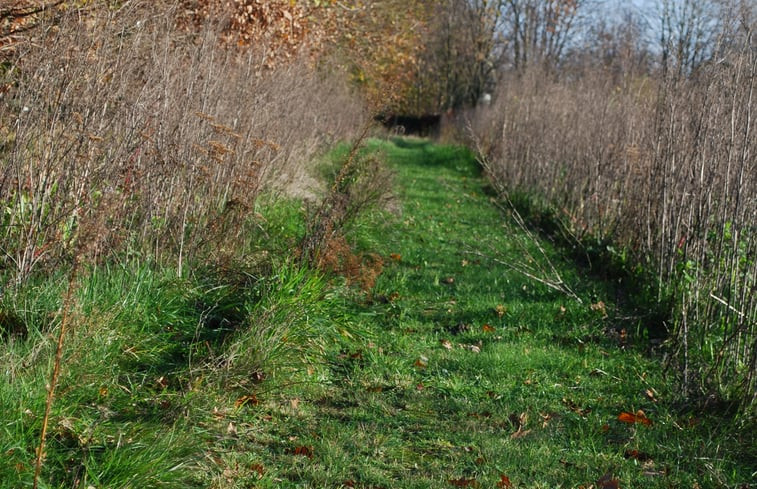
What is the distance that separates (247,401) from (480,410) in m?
1.42

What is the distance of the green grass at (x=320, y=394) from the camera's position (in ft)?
11.1

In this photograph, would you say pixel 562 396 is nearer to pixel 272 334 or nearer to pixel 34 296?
pixel 272 334

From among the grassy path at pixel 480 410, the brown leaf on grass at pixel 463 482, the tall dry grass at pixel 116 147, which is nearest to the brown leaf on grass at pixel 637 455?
the grassy path at pixel 480 410

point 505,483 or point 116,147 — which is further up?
point 116,147

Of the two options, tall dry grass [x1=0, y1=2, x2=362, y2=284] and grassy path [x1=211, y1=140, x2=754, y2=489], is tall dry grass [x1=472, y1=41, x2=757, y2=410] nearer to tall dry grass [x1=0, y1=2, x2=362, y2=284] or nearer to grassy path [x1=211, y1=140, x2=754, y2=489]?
grassy path [x1=211, y1=140, x2=754, y2=489]

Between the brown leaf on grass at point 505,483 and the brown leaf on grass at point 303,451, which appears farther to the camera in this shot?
the brown leaf on grass at point 303,451

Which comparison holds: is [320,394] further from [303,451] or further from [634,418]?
[634,418]

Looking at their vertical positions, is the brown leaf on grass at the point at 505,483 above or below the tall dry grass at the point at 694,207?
below

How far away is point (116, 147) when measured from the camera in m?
5.12

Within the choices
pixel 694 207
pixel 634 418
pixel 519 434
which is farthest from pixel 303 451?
pixel 694 207

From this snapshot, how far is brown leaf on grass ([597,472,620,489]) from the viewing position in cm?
373

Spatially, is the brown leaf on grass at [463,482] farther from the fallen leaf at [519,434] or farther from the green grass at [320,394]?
the fallen leaf at [519,434]

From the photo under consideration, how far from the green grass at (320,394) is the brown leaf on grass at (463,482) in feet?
0.03

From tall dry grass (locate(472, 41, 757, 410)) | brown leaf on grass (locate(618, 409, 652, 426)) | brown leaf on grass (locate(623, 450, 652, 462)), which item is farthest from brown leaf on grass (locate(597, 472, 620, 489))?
tall dry grass (locate(472, 41, 757, 410))
